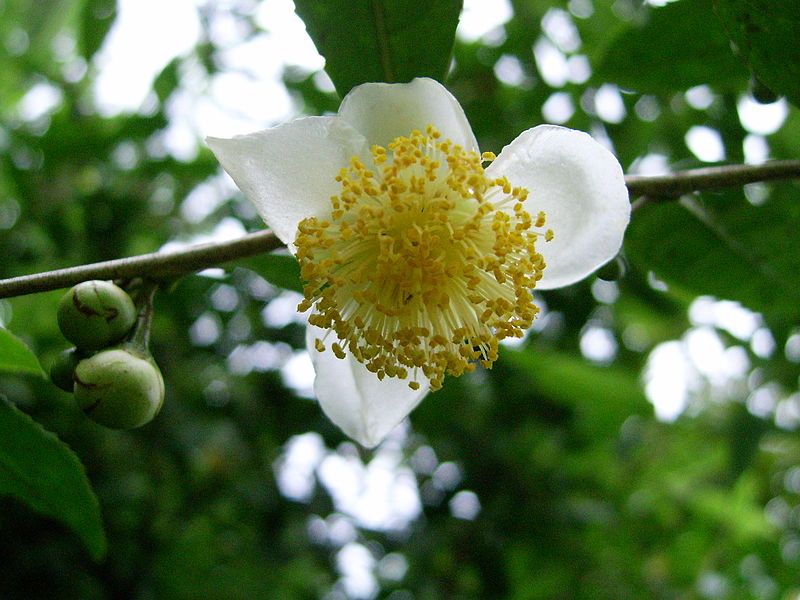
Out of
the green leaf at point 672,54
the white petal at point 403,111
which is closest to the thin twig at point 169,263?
the white petal at point 403,111

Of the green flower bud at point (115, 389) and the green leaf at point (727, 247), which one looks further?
the green leaf at point (727, 247)

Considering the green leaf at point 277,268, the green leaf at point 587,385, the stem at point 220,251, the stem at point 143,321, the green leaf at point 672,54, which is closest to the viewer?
the stem at point 220,251

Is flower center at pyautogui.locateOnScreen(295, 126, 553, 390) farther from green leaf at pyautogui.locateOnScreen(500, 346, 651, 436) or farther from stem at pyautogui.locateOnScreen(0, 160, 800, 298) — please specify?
green leaf at pyautogui.locateOnScreen(500, 346, 651, 436)

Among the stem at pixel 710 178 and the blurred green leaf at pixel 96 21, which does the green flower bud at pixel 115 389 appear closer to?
the stem at pixel 710 178

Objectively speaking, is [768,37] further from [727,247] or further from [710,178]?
[727,247]

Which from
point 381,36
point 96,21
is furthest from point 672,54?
point 96,21

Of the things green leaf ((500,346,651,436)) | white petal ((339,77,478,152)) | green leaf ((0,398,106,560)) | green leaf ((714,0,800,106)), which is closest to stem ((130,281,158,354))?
green leaf ((0,398,106,560))
